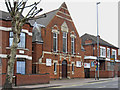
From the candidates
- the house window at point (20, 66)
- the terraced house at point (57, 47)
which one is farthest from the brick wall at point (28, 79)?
the terraced house at point (57, 47)

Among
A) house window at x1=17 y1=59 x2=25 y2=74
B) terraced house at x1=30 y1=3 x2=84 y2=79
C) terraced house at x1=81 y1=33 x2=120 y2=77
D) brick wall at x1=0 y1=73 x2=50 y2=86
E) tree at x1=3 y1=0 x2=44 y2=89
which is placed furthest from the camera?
terraced house at x1=81 y1=33 x2=120 y2=77

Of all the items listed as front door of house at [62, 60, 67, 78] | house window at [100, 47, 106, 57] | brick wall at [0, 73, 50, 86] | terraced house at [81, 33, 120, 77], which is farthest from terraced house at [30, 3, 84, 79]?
house window at [100, 47, 106, 57]

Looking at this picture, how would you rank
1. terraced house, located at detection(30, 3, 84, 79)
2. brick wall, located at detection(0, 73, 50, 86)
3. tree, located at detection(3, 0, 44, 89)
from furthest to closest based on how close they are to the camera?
1. terraced house, located at detection(30, 3, 84, 79)
2. brick wall, located at detection(0, 73, 50, 86)
3. tree, located at detection(3, 0, 44, 89)

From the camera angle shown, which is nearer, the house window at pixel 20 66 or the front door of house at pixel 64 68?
the house window at pixel 20 66

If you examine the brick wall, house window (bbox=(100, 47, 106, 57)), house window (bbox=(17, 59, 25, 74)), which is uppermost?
house window (bbox=(100, 47, 106, 57))

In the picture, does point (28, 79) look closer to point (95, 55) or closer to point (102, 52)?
point (95, 55)

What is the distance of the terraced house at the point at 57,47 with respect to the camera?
31359 millimetres

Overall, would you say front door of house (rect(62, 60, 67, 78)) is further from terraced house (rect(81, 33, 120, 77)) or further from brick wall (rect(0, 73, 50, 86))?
brick wall (rect(0, 73, 50, 86))

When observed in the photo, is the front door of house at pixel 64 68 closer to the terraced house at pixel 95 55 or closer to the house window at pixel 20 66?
the terraced house at pixel 95 55

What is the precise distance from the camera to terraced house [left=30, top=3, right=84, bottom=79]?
31359 millimetres

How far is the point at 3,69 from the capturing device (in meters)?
24.6

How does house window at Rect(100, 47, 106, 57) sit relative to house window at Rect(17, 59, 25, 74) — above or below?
above

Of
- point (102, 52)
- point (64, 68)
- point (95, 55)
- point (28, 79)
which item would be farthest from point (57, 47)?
point (102, 52)

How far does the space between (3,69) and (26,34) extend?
5617mm
